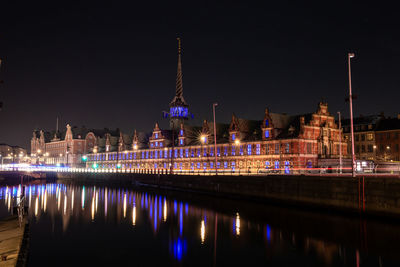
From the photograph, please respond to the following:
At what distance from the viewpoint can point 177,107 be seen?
129375 mm

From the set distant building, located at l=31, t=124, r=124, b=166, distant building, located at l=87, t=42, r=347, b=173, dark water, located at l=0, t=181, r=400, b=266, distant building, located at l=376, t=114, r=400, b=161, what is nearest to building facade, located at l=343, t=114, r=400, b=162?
distant building, located at l=376, t=114, r=400, b=161

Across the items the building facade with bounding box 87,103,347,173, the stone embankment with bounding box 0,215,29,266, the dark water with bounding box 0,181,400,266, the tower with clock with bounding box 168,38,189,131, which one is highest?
the tower with clock with bounding box 168,38,189,131

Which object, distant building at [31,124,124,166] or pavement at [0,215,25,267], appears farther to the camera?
distant building at [31,124,124,166]

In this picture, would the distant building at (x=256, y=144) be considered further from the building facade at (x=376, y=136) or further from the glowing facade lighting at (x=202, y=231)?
the building facade at (x=376, y=136)

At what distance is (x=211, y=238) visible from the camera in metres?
32.4

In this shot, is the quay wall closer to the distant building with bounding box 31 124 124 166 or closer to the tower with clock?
the tower with clock

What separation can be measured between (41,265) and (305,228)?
73.5 ft

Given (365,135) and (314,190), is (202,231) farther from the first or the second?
(365,135)

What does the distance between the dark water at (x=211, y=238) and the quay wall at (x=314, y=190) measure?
1.54 meters

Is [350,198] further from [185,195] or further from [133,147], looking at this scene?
[133,147]

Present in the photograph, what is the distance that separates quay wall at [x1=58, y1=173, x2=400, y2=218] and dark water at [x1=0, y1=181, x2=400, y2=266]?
154cm

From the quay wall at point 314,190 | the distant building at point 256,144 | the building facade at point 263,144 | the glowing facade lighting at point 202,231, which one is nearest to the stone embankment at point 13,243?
the glowing facade lighting at point 202,231

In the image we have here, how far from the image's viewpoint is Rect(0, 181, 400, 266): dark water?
85.9ft

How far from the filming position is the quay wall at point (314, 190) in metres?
34.7
